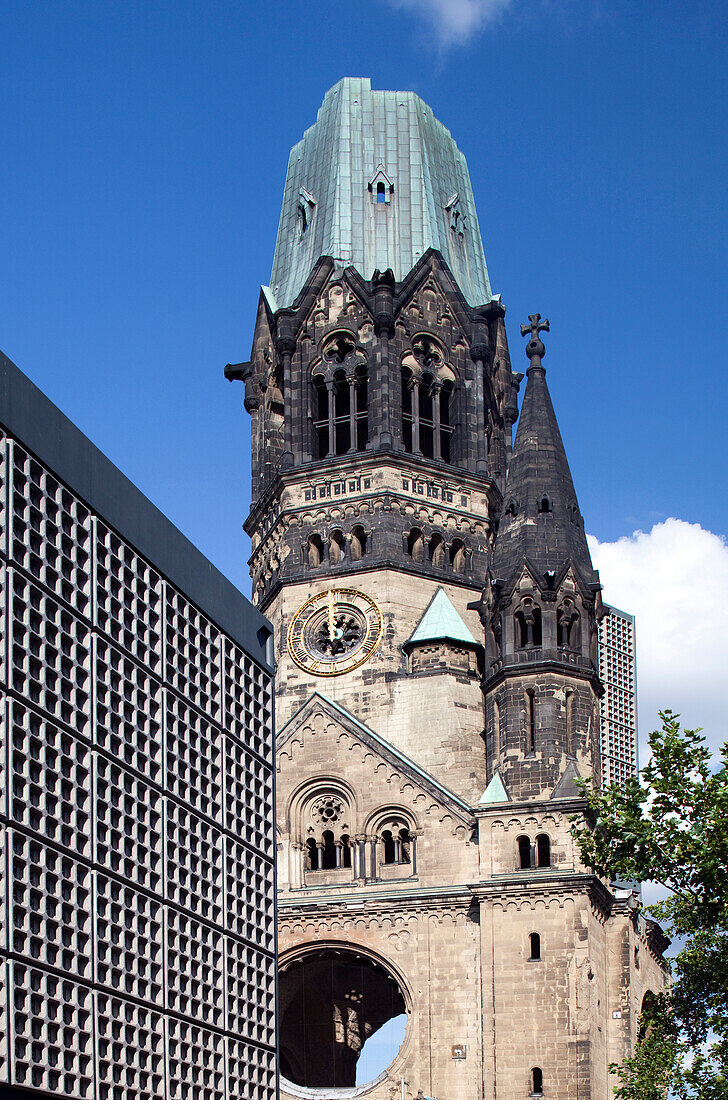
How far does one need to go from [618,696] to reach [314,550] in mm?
57308

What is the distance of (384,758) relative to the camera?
63.5 m

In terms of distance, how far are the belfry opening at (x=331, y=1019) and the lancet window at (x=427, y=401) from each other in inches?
756

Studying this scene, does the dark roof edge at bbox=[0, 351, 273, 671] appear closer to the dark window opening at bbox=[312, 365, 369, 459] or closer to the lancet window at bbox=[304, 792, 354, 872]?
the lancet window at bbox=[304, 792, 354, 872]

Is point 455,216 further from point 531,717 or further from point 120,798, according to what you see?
point 120,798

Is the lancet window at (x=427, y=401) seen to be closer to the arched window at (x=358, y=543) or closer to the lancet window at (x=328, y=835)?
the arched window at (x=358, y=543)

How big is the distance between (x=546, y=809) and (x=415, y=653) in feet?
33.0

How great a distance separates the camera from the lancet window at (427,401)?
71.6 metres

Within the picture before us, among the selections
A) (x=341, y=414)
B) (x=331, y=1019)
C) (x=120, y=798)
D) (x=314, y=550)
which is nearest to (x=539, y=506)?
(x=314, y=550)

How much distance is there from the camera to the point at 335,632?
68.6m


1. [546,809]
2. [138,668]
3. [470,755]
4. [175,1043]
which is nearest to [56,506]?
[138,668]

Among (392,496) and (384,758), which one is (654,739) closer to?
(384,758)

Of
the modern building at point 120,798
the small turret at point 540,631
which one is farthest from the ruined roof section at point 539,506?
the modern building at point 120,798

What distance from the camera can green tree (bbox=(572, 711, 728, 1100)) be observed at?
43.1 meters

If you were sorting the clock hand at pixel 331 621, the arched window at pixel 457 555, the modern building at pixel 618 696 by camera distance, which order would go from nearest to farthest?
the clock hand at pixel 331 621
the arched window at pixel 457 555
the modern building at pixel 618 696
